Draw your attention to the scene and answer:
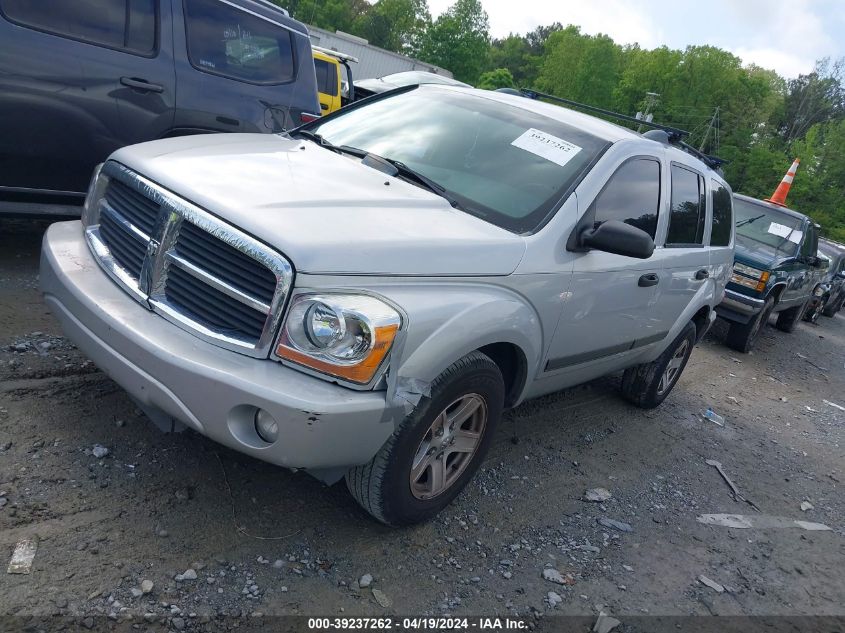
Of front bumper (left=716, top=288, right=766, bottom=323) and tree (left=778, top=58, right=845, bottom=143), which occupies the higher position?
tree (left=778, top=58, right=845, bottom=143)

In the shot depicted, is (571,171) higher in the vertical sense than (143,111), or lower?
higher

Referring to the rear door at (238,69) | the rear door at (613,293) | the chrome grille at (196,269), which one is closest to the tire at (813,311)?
the rear door at (613,293)

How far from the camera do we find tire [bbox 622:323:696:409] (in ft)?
18.0

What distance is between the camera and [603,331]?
405cm

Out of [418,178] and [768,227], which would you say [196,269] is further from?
[768,227]

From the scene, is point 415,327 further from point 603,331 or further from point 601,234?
point 603,331

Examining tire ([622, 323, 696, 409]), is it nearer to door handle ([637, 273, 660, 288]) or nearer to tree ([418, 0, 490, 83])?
door handle ([637, 273, 660, 288])

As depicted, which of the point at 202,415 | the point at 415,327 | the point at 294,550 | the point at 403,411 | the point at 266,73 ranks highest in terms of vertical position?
the point at 266,73

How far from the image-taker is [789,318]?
12.5 meters

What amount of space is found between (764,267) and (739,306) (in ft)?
1.91

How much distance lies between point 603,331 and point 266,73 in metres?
3.66

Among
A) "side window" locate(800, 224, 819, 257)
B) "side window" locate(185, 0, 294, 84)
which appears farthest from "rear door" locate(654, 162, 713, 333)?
"side window" locate(800, 224, 819, 257)

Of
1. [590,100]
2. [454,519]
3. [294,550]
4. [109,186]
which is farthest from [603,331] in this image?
[590,100]

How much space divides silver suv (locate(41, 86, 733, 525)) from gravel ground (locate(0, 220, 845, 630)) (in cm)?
32
